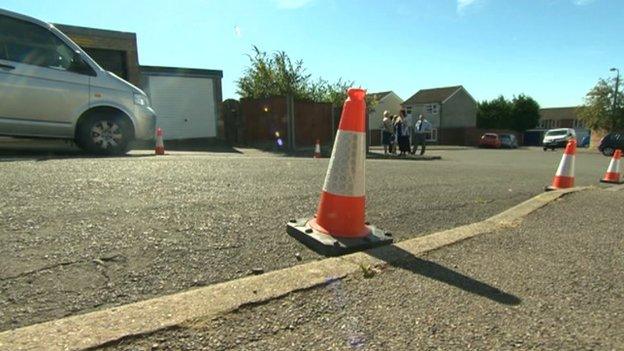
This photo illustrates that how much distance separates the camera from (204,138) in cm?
2308

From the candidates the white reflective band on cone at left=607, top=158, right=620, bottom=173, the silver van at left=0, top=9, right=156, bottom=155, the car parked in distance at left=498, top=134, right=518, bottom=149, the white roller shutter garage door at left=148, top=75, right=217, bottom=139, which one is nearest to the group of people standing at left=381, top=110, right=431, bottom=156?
the white reflective band on cone at left=607, top=158, right=620, bottom=173

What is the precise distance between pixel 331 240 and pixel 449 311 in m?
1.04

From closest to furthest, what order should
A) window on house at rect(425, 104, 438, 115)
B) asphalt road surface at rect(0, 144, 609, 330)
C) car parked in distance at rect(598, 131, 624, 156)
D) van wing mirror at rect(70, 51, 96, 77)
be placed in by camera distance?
asphalt road surface at rect(0, 144, 609, 330) < van wing mirror at rect(70, 51, 96, 77) < car parked in distance at rect(598, 131, 624, 156) < window on house at rect(425, 104, 438, 115)

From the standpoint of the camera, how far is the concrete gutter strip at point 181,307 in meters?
1.85

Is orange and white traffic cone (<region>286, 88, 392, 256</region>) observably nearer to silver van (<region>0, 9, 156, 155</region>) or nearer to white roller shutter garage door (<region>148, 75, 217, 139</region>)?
silver van (<region>0, 9, 156, 155</region>)

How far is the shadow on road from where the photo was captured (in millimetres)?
2572

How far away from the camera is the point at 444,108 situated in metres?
61.8

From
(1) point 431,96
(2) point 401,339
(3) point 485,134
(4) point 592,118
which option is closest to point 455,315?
(2) point 401,339

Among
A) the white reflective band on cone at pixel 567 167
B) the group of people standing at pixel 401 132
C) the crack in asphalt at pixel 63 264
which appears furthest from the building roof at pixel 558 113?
the crack in asphalt at pixel 63 264

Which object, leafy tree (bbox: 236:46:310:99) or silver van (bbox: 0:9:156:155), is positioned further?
leafy tree (bbox: 236:46:310:99)

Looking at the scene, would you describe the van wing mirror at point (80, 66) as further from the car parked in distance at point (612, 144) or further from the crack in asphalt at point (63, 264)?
the car parked in distance at point (612, 144)

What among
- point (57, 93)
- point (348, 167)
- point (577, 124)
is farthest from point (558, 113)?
point (348, 167)

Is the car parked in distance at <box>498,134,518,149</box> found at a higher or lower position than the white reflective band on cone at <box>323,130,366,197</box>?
lower

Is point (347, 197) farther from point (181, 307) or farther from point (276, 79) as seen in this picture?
point (276, 79)
